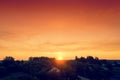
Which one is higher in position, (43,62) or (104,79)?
(43,62)

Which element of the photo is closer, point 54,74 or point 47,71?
point 54,74

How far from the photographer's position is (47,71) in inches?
6156

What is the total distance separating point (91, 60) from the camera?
200m

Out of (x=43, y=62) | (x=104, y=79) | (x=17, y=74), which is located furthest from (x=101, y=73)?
(x=17, y=74)

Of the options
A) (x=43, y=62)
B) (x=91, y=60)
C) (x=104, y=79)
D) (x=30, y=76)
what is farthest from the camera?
(x=91, y=60)

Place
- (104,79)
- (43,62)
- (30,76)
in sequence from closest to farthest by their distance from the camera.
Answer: (30,76), (104,79), (43,62)

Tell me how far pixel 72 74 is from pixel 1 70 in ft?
131

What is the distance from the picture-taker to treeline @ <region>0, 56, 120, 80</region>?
14938cm

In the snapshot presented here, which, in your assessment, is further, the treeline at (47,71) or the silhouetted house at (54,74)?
the treeline at (47,71)

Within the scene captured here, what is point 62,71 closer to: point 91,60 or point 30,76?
point 30,76

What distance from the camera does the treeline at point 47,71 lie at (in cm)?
14938

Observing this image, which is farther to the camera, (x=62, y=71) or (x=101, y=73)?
(x=101, y=73)

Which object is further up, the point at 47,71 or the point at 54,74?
the point at 47,71

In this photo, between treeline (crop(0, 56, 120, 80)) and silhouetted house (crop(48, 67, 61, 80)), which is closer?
silhouetted house (crop(48, 67, 61, 80))
